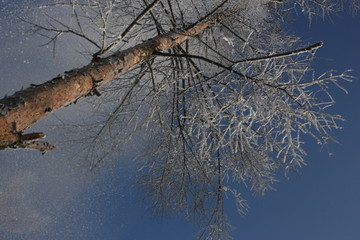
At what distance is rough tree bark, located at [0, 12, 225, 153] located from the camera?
2.05m

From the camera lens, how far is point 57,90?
8.16 feet

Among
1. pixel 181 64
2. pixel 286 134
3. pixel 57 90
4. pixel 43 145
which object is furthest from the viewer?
pixel 181 64

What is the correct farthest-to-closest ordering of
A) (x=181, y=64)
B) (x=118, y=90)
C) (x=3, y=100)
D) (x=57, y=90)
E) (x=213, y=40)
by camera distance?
1. (x=213, y=40)
2. (x=181, y=64)
3. (x=118, y=90)
4. (x=57, y=90)
5. (x=3, y=100)

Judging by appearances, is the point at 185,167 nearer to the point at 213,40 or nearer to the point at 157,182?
the point at 157,182

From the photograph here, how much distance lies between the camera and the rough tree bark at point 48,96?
80.8 inches

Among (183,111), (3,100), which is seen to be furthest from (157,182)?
(3,100)

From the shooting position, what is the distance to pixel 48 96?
2.39 metres

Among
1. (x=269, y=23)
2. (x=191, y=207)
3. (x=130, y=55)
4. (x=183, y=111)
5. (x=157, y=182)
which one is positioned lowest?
(x=191, y=207)

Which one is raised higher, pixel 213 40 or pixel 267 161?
pixel 213 40

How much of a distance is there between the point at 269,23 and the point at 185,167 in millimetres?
3531

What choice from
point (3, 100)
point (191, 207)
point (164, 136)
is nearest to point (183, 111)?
point (164, 136)

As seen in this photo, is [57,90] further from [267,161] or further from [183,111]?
[267,161]

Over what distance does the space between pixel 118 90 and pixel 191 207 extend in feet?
7.01

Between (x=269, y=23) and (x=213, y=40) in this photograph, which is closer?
(x=213, y=40)
